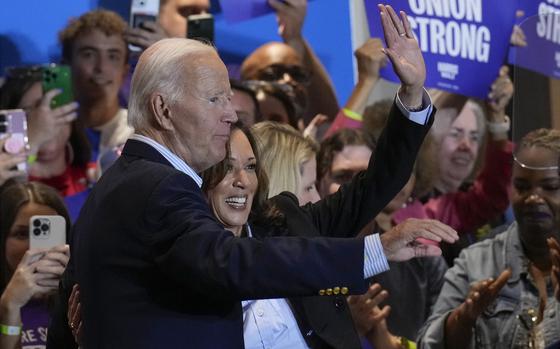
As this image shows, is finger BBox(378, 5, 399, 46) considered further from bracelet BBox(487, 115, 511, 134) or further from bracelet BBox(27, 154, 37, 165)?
bracelet BBox(487, 115, 511, 134)

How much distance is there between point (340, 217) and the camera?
8.74ft

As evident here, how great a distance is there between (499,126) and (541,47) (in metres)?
1.06

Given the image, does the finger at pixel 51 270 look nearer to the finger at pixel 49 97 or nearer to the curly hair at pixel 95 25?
the finger at pixel 49 97

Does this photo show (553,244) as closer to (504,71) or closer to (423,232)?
(423,232)

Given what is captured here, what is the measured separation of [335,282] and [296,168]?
49.0 inches

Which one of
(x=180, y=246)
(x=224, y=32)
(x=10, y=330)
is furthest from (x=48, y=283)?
(x=224, y=32)

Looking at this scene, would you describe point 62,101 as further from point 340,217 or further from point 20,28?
point 340,217

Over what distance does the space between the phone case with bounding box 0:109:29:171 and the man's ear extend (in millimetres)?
1661

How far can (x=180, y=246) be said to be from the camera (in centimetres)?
185

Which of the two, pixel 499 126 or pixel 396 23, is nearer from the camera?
pixel 396 23

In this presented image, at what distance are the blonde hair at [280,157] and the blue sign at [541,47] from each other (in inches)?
28.4

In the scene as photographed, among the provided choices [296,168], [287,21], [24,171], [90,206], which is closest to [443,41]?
[287,21]

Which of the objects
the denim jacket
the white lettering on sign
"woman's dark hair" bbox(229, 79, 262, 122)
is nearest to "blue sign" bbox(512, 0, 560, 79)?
the denim jacket

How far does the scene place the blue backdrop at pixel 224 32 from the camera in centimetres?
432
